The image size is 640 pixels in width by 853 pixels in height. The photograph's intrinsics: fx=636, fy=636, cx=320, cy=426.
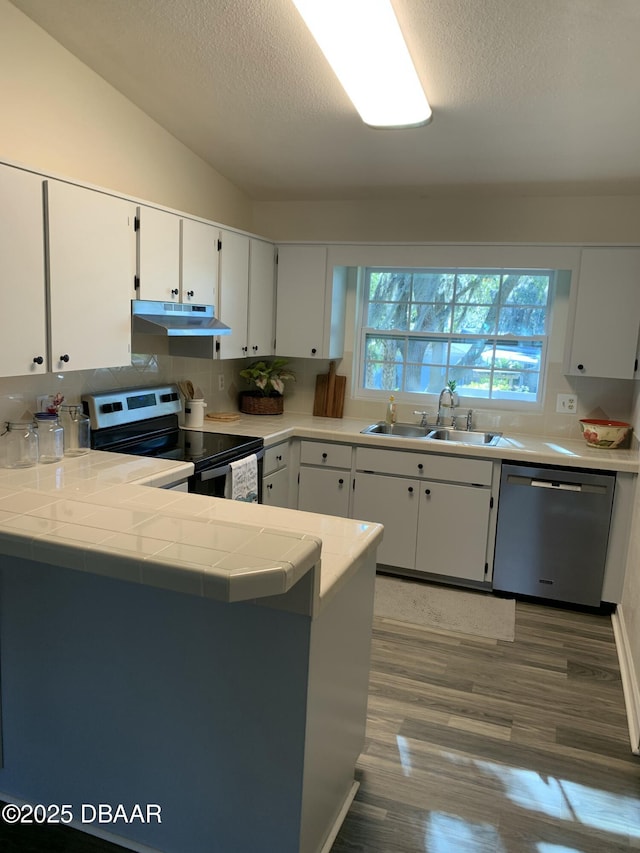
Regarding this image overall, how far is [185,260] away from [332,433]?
1374 millimetres

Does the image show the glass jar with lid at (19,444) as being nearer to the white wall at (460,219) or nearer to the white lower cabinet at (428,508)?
the white lower cabinet at (428,508)

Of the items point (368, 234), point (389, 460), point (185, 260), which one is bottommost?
point (389, 460)

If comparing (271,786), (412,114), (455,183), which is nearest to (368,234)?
(455,183)

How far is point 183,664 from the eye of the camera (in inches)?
68.7

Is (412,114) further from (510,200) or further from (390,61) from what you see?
(510,200)

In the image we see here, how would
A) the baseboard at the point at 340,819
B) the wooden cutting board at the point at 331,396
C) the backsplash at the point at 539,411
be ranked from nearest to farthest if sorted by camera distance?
the baseboard at the point at 340,819 → the backsplash at the point at 539,411 → the wooden cutting board at the point at 331,396

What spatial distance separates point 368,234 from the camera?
4395 mm

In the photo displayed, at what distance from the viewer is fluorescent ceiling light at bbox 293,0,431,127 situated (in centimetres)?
229

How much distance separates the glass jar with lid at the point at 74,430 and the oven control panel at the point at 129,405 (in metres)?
0.24

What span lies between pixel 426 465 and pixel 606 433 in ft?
3.53

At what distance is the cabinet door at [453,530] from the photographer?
12.4 ft

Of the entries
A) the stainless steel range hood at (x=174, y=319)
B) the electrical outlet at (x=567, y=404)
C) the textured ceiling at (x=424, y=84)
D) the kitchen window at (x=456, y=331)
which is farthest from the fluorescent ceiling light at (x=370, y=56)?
the electrical outlet at (x=567, y=404)

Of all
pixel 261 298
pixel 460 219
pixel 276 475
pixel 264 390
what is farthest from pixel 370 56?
pixel 264 390

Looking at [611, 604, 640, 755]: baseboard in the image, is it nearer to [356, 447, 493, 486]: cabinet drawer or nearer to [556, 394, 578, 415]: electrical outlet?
[356, 447, 493, 486]: cabinet drawer
